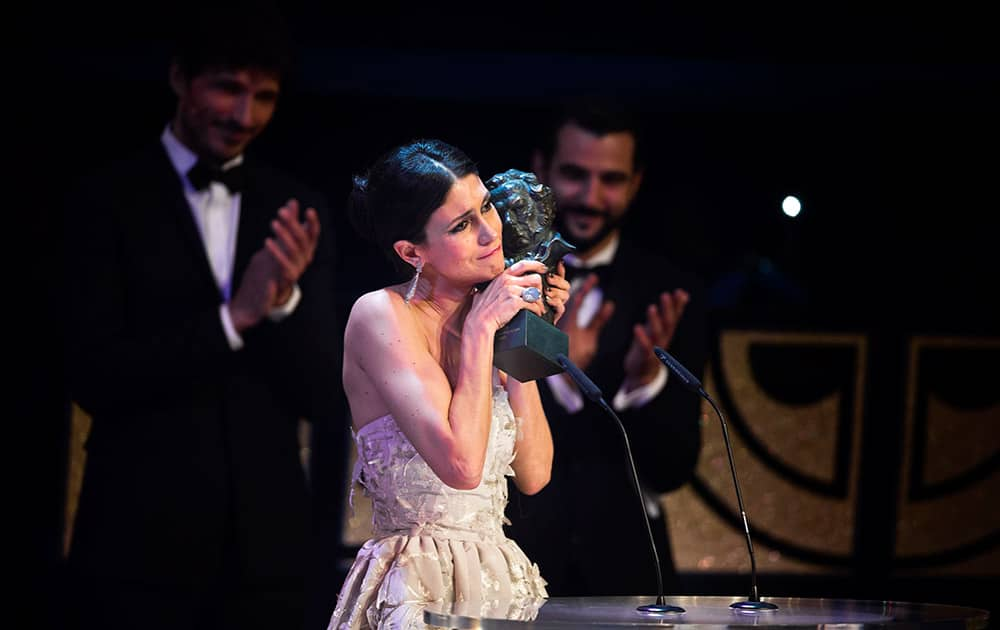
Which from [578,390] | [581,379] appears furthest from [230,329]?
[581,379]

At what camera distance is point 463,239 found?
2.54 metres

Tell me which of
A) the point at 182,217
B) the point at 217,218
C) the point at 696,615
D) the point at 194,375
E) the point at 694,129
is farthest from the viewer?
the point at 694,129

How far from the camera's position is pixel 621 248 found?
432 centimetres

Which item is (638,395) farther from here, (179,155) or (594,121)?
(179,155)

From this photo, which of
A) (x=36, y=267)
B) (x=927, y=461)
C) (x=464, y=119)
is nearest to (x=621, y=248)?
(x=464, y=119)

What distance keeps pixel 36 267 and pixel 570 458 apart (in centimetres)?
176

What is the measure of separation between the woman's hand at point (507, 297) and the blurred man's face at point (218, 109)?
170cm

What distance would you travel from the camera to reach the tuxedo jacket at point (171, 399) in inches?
144

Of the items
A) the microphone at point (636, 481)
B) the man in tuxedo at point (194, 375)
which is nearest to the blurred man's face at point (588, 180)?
the man in tuxedo at point (194, 375)

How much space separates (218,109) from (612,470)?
156 centimetres

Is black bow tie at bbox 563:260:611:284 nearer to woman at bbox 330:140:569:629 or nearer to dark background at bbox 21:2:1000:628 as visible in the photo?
dark background at bbox 21:2:1000:628

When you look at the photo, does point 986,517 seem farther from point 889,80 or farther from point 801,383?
point 889,80

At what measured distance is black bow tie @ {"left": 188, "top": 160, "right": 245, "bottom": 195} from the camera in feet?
12.7

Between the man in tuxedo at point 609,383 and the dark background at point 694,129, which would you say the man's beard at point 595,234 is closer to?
the man in tuxedo at point 609,383
